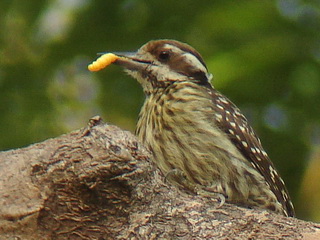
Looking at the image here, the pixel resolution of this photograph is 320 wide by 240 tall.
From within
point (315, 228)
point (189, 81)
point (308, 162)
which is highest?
point (189, 81)

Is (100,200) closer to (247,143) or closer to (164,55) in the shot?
(247,143)

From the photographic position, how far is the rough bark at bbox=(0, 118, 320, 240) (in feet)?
14.4

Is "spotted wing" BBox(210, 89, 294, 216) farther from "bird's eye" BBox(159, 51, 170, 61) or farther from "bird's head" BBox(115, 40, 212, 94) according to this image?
"bird's eye" BBox(159, 51, 170, 61)

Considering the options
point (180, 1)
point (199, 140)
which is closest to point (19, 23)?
point (180, 1)

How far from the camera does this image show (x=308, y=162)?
712 cm

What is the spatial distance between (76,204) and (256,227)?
2.75ft

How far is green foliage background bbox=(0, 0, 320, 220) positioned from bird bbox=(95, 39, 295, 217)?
24cm

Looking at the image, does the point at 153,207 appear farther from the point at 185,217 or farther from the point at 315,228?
the point at 315,228

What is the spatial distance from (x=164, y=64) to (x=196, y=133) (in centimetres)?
79

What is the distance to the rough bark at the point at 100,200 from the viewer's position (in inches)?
173

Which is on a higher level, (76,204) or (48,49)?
(48,49)

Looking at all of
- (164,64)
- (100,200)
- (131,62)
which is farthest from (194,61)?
(100,200)

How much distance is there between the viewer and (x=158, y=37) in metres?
7.31

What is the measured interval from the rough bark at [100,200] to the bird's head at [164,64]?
2208mm
